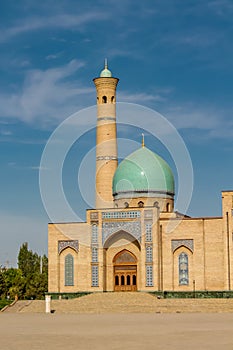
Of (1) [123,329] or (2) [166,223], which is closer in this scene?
(1) [123,329]

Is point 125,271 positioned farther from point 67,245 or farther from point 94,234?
point 67,245

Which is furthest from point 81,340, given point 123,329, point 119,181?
point 119,181

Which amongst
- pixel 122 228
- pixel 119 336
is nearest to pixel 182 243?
pixel 122 228

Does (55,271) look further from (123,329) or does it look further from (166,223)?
(123,329)

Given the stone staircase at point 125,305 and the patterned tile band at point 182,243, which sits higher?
the patterned tile band at point 182,243

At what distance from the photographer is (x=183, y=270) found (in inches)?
1489

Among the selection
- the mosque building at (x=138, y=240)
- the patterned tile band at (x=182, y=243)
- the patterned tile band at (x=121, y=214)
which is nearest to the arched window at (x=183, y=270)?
the mosque building at (x=138, y=240)

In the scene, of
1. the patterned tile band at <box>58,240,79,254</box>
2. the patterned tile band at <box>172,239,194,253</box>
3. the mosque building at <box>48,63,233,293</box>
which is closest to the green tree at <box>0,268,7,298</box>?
the mosque building at <box>48,63,233,293</box>

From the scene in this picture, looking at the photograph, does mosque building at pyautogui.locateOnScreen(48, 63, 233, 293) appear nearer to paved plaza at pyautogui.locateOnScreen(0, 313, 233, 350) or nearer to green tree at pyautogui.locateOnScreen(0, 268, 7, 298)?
green tree at pyautogui.locateOnScreen(0, 268, 7, 298)

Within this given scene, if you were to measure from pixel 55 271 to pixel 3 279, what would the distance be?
6.42 m

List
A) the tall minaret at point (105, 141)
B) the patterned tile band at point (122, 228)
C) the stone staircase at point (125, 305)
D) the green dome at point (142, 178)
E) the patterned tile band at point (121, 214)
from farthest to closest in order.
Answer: the tall minaret at point (105, 141) → the green dome at point (142, 178) → the patterned tile band at point (121, 214) → the patterned tile band at point (122, 228) → the stone staircase at point (125, 305)

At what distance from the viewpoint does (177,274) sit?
3784 centimetres

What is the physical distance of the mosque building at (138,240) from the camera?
37250 mm

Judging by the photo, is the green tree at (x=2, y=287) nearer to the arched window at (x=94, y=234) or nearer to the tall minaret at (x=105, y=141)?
the tall minaret at (x=105, y=141)
